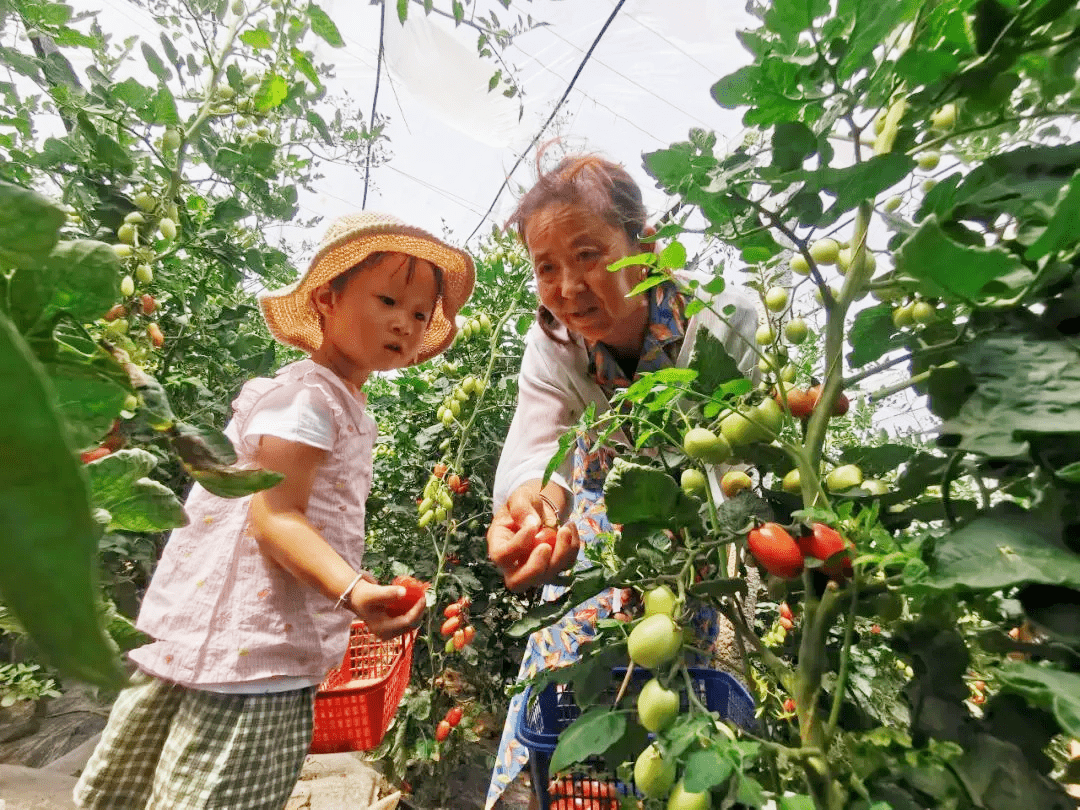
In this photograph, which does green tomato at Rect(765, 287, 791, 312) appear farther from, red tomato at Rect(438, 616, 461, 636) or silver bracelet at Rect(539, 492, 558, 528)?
red tomato at Rect(438, 616, 461, 636)

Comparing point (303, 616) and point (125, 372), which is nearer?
point (125, 372)

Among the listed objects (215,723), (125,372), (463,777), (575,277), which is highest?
(575,277)

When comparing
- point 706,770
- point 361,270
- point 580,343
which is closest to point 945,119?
point 706,770

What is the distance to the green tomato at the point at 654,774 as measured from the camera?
18.1 inches

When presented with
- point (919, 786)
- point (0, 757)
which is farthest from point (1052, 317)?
point (0, 757)

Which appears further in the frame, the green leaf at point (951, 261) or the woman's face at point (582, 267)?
the woman's face at point (582, 267)

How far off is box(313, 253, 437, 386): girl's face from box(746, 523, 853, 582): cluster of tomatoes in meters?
0.89

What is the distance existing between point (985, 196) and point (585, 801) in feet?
2.48

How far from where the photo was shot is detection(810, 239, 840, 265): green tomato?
0.50 metres

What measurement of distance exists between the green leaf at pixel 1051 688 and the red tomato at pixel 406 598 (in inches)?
29.5

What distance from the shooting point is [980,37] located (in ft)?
1.17

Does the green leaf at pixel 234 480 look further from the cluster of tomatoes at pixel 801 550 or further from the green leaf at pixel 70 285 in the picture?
the cluster of tomatoes at pixel 801 550

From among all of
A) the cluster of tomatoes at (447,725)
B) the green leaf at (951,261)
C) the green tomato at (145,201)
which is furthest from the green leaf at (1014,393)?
the cluster of tomatoes at (447,725)

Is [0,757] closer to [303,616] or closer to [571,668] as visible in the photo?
[303,616]
